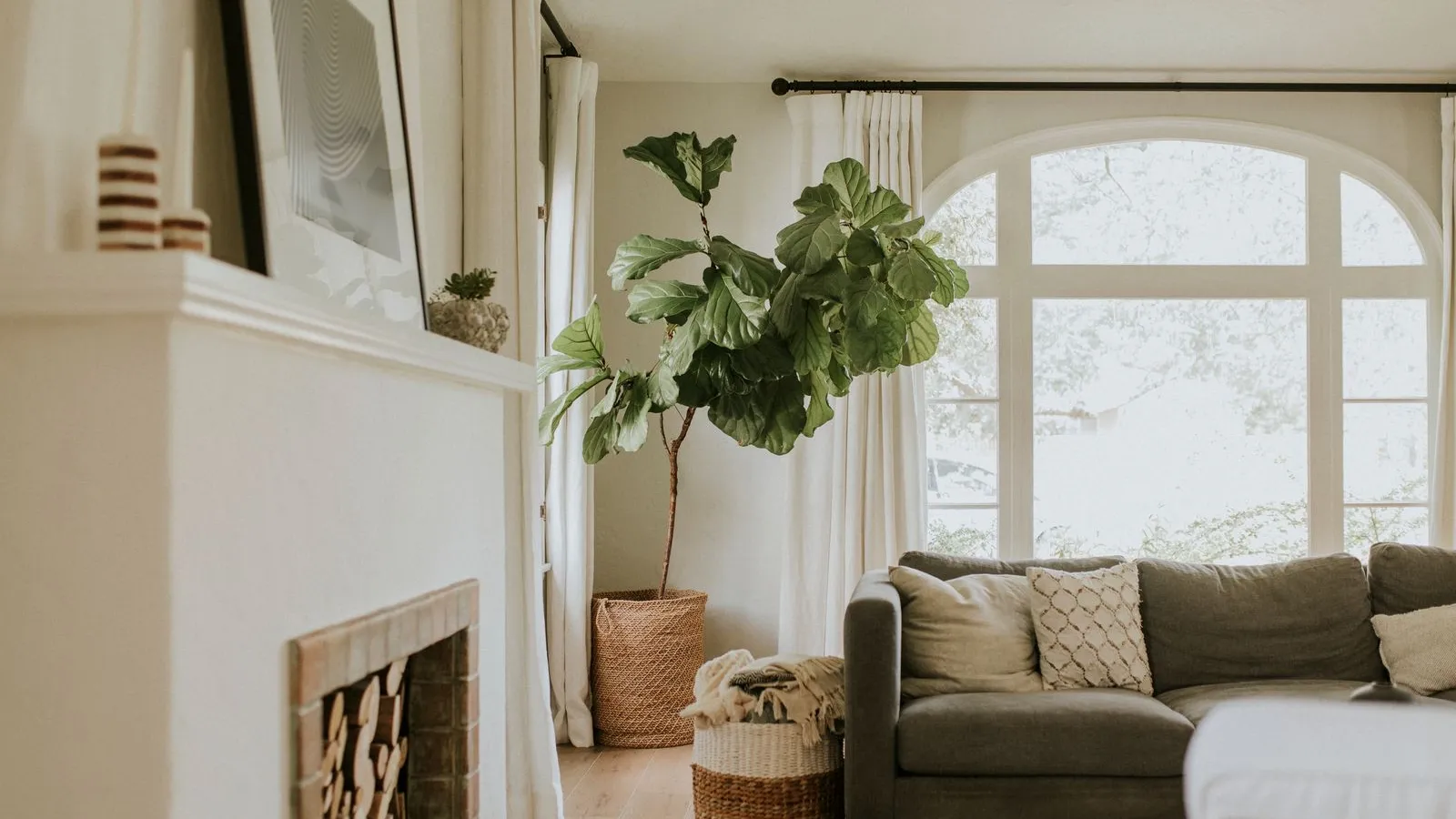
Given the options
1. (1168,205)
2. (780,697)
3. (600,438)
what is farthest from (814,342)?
→ (1168,205)

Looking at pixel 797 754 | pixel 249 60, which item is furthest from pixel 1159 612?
pixel 249 60

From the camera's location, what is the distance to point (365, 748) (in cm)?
196

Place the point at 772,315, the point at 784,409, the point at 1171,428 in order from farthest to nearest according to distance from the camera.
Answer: the point at 1171,428, the point at 784,409, the point at 772,315

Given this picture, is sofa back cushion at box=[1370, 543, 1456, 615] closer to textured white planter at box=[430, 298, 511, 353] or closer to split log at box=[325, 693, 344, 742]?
textured white planter at box=[430, 298, 511, 353]

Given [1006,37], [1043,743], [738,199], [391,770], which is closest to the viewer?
[391,770]

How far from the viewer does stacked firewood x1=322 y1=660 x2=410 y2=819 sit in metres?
1.84

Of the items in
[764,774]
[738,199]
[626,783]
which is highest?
[738,199]

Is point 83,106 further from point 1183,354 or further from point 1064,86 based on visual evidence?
point 1183,354

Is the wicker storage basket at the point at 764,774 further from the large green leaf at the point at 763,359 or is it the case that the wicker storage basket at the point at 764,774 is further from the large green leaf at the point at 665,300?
the large green leaf at the point at 665,300

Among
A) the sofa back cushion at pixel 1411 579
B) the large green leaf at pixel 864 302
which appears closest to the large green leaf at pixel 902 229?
the large green leaf at pixel 864 302

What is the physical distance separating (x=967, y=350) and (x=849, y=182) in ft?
4.56

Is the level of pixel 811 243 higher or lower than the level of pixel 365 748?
higher

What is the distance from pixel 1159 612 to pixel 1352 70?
2809mm

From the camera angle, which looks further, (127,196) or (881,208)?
(881,208)
